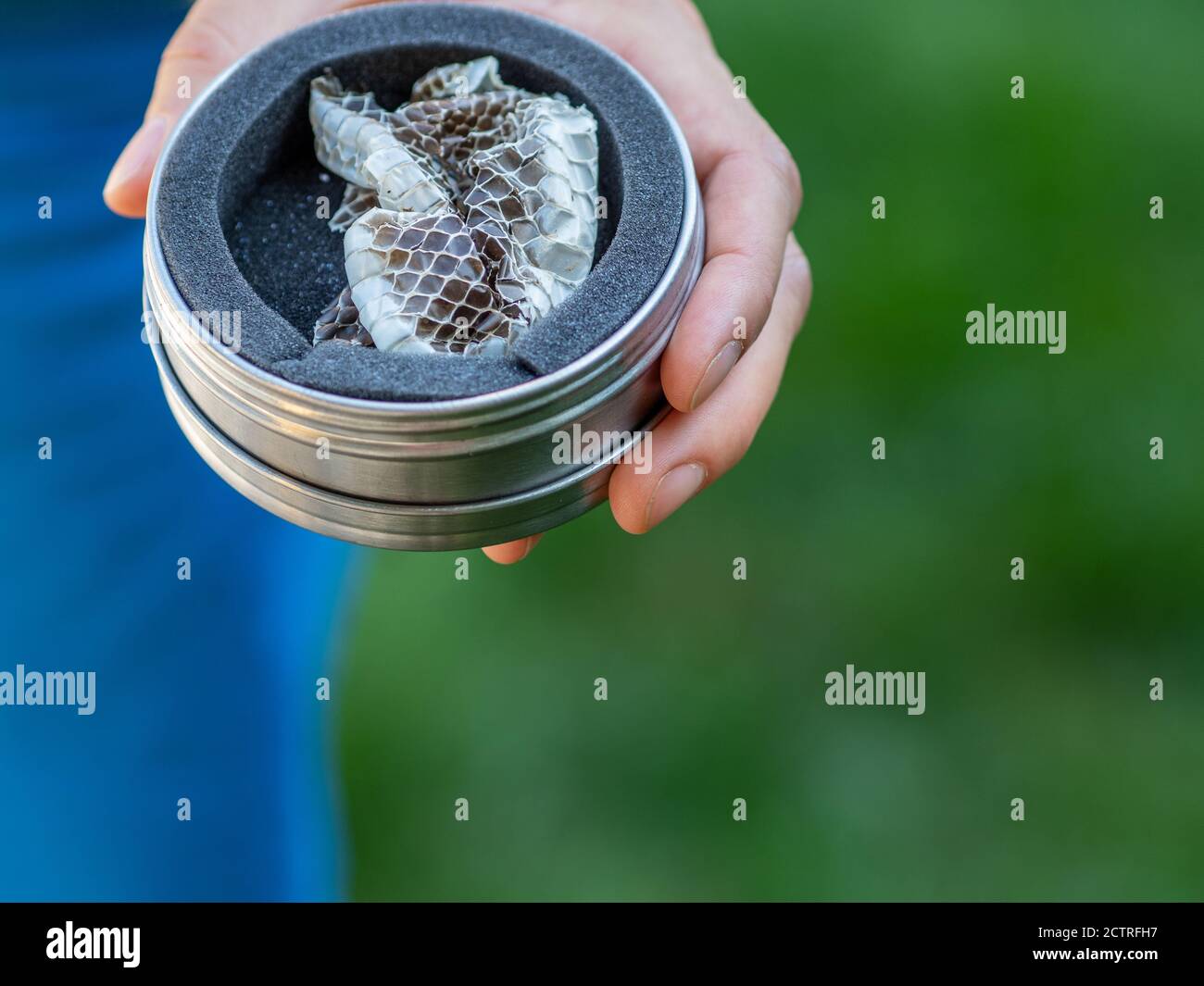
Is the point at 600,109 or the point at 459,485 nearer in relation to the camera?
the point at 459,485

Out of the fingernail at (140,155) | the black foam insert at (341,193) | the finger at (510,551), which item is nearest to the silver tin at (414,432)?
the black foam insert at (341,193)

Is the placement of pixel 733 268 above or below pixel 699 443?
above

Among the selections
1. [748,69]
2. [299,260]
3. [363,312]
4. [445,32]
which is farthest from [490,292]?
[748,69]

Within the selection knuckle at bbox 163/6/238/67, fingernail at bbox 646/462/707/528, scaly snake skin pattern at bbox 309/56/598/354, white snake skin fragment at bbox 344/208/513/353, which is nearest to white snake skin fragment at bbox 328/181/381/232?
scaly snake skin pattern at bbox 309/56/598/354

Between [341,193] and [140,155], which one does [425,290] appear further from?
[140,155]

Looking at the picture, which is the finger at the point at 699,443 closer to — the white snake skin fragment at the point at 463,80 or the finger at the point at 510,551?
the finger at the point at 510,551

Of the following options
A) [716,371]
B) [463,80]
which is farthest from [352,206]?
[716,371]

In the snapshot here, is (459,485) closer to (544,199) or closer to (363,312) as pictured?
(363,312)
